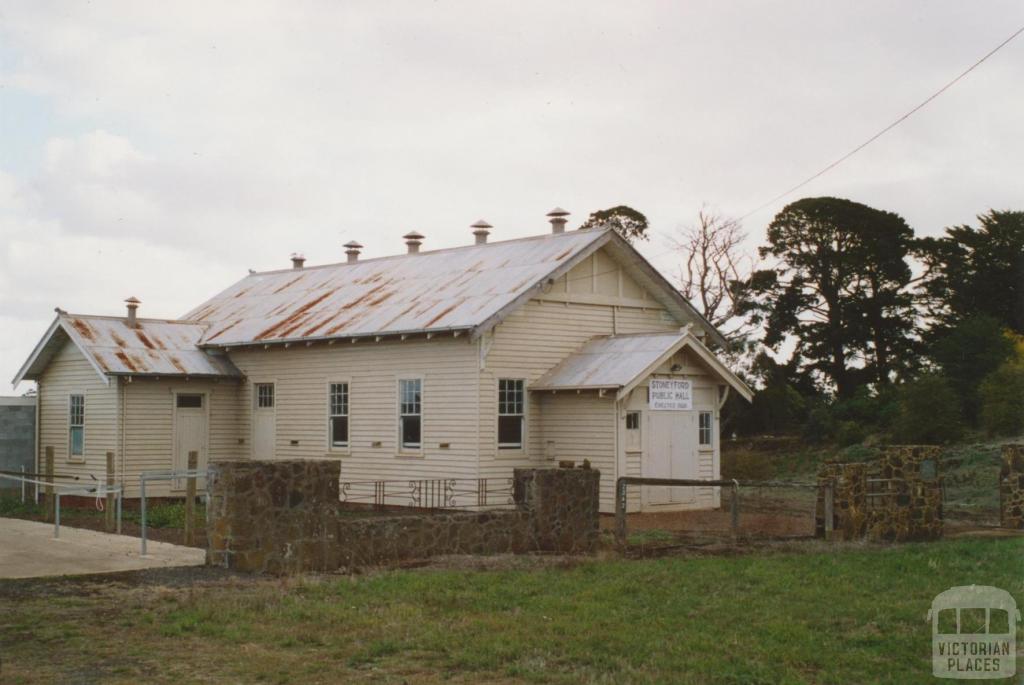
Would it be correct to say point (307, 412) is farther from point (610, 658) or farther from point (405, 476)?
point (610, 658)

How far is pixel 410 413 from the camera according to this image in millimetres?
25156

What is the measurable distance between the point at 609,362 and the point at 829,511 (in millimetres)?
6985

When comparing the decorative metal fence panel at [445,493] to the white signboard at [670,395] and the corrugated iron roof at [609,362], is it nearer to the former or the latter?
the corrugated iron roof at [609,362]

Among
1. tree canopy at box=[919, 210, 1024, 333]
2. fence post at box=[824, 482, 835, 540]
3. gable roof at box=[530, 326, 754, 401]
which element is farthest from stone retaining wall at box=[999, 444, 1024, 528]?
tree canopy at box=[919, 210, 1024, 333]

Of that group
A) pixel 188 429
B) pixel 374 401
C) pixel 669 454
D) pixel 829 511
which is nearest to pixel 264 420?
pixel 188 429

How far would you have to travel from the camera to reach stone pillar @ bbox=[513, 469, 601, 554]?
16.9 meters

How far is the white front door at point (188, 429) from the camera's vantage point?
28516 mm

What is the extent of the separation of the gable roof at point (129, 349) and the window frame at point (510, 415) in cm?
811

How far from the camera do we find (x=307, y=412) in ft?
90.5

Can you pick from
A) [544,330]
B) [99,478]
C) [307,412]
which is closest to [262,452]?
[307,412]

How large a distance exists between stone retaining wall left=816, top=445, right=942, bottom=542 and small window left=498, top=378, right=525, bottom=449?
291 inches

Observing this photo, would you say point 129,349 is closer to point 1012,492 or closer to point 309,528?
point 309,528

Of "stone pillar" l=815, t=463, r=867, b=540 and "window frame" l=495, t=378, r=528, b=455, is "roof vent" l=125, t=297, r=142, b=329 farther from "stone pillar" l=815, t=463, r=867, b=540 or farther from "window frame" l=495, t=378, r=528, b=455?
"stone pillar" l=815, t=463, r=867, b=540

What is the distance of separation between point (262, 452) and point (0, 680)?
19.8m
